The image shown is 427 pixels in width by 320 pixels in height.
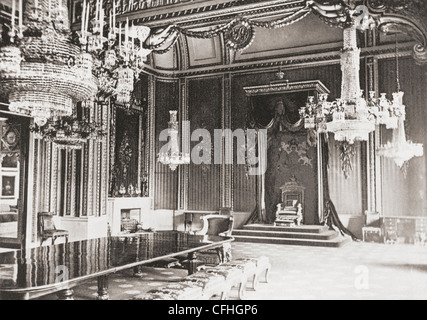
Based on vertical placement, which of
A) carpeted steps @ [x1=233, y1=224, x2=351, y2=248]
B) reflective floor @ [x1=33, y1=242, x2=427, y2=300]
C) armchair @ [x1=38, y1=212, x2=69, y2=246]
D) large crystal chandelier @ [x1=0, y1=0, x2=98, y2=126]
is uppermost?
large crystal chandelier @ [x1=0, y1=0, x2=98, y2=126]

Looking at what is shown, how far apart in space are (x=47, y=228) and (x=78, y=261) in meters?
4.20

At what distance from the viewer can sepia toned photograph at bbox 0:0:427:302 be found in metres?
4.14

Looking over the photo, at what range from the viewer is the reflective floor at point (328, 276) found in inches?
204

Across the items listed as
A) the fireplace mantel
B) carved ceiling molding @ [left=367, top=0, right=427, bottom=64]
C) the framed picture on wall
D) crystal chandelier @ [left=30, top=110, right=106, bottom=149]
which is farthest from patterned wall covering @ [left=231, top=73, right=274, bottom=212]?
carved ceiling molding @ [left=367, top=0, right=427, bottom=64]

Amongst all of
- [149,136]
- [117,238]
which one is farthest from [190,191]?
[117,238]

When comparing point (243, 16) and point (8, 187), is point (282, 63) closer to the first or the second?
point (243, 16)

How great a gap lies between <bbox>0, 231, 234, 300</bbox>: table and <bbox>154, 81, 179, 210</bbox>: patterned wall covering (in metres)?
6.08

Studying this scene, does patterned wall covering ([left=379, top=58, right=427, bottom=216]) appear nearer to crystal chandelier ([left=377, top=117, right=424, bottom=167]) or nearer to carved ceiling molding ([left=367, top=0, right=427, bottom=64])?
crystal chandelier ([left=377, top=117, right=424, bottom=167])

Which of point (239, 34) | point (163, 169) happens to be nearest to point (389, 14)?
point (239, 34)

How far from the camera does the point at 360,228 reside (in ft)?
34.0

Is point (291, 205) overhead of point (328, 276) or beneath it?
overhead

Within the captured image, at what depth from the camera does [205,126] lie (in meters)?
12.2

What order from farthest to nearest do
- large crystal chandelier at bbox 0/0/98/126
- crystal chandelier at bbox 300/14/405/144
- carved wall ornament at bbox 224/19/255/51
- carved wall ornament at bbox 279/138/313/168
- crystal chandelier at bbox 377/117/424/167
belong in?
1. carved wall ornament at bbox 279/138/313/168
2. crystal chandelier at bbox 377/117/424/167
3. crystal chandelier at bbox 300/14/405/144
4. carved wall ornament at bbox 224/19/255/51
5. large crystal chandelier at bbox 0/0/98/126

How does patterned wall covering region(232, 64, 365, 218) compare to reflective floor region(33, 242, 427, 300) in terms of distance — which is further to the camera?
patterned wall covering region(232, 64, 365, 218)
